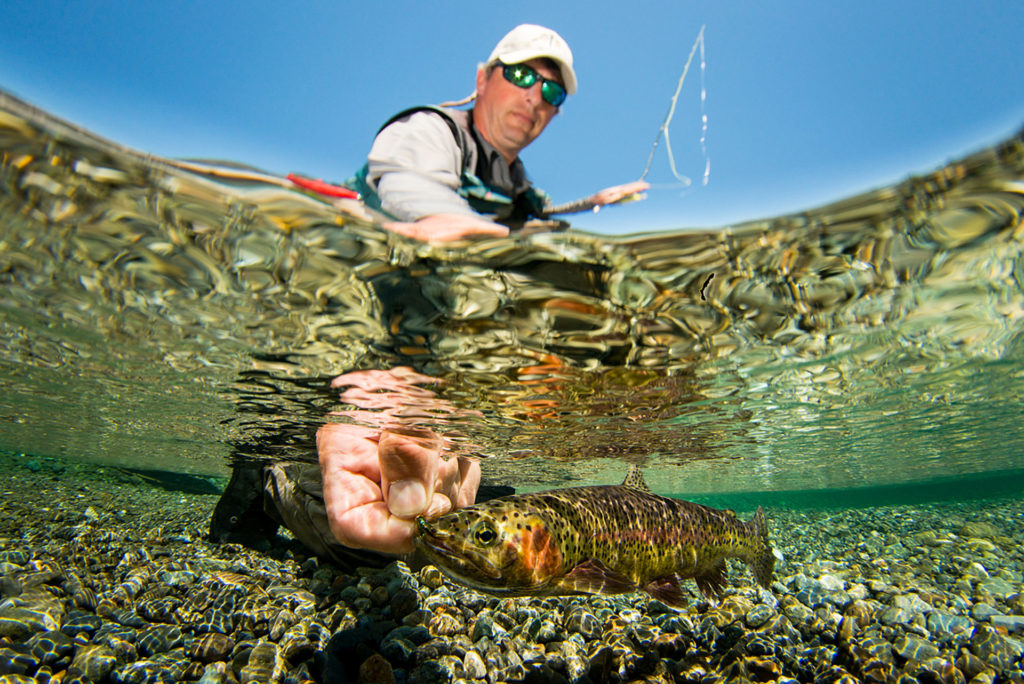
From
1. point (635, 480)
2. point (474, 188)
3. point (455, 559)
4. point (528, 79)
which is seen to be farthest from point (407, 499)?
point (528, 79)

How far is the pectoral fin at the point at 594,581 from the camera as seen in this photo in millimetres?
2811

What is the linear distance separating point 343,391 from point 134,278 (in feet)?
12.1

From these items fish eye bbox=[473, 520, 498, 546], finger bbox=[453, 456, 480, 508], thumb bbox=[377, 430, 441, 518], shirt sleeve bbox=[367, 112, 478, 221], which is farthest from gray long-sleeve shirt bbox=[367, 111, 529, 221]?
finger bbox=[453, 456, 480, 508]

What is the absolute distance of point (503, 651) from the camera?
4.27 m

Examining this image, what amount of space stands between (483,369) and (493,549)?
4.20 m

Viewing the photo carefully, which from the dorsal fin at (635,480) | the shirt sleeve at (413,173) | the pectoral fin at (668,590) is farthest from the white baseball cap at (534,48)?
the pectoral fin at (668,590)

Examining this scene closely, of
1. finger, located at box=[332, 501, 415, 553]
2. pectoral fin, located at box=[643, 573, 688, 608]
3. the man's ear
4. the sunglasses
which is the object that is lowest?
pectoral fin, located at box=[643, 573, 688, 608]

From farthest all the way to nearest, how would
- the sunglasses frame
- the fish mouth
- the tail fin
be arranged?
1. the tail fin
2. the sunglasses frame
3. the fish mouth

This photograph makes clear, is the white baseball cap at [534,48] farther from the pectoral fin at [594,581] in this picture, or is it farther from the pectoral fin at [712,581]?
the pectoral fin at [712,581]

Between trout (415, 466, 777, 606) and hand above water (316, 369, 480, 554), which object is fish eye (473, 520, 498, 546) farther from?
hand above water (316, 369, 480, 554)

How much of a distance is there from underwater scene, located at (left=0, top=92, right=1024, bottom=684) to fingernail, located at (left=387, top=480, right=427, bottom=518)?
1.15 meters

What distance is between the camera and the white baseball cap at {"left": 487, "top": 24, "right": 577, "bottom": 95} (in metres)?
4.61

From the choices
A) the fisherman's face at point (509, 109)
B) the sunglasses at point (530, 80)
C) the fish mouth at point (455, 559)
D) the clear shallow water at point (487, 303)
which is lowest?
the fish mouth at point (455, 559)

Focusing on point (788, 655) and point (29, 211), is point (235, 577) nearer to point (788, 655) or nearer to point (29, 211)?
point (29, 211)
